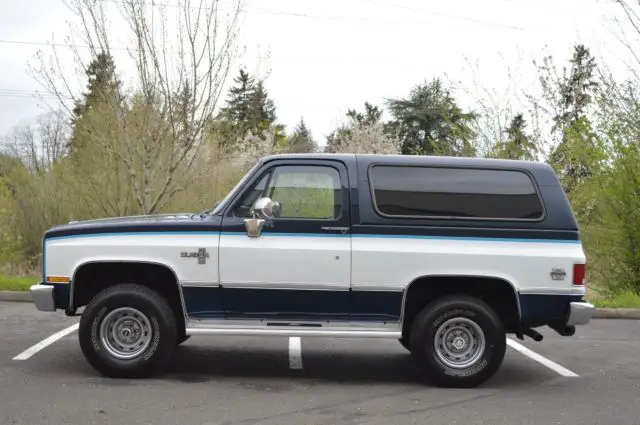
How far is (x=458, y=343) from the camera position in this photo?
22.8ft

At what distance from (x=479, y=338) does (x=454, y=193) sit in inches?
51.9

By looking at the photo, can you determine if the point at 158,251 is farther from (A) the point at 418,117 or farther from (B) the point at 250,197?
(A) the point at 418,117

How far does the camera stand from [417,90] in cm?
5047

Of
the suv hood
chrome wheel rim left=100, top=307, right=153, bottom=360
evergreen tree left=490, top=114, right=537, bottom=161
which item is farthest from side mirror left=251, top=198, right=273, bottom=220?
evergreen tree left=490, top=114, right=537, bottom=161

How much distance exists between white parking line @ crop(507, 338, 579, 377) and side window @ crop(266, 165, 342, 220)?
2913 millimetres

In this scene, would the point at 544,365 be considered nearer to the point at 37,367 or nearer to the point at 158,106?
the point at 37,367

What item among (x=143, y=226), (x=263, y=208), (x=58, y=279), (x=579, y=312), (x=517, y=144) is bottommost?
(x=579, y=312)

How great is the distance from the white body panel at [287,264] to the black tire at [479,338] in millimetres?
808

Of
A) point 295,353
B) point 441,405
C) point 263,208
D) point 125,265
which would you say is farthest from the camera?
point 295,353

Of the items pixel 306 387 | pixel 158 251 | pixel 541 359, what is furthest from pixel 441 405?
pixel 158 251

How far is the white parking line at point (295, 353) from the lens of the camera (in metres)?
7.81

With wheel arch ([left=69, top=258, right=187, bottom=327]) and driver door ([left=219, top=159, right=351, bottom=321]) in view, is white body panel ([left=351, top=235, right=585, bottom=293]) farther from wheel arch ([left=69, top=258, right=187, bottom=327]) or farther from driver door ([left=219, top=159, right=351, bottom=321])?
wheel arch ([left=69, top=258, right=187, bottom=327])

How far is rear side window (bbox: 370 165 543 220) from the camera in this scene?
22.8 ft

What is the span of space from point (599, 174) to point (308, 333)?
352 inches
